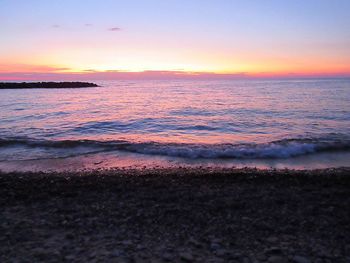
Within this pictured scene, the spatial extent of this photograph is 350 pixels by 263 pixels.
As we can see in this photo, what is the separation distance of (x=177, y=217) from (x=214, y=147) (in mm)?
8128

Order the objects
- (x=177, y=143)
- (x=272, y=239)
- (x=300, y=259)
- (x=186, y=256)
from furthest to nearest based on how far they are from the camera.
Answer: (x=177, y=143) → (x=272, y=239) → (x=186, y=256) → (x=300, y=259)

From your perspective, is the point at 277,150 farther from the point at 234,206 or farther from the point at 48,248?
the point at 48,248

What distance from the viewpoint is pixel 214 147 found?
1454 centimetres

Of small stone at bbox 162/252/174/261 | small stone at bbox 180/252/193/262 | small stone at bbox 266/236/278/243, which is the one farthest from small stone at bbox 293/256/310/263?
small stone at bbox 162/252/174/261

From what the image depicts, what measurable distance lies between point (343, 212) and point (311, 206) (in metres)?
0.62

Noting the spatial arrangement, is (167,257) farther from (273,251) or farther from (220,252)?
(273,251)

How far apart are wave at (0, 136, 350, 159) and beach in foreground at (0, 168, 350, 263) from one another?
308 centimetres

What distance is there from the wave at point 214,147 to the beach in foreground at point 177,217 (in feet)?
10.1

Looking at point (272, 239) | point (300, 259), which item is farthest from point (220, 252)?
point (300, 259)

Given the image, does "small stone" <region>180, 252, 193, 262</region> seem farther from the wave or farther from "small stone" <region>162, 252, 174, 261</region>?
the wave

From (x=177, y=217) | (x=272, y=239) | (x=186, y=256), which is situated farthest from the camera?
(x=177, y=217)

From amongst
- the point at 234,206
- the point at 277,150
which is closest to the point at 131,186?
the point at 234,206

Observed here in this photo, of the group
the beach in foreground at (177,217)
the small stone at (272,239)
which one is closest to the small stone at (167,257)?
the beach in foreground at (177,217)

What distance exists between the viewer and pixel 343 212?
6879 millimetres
